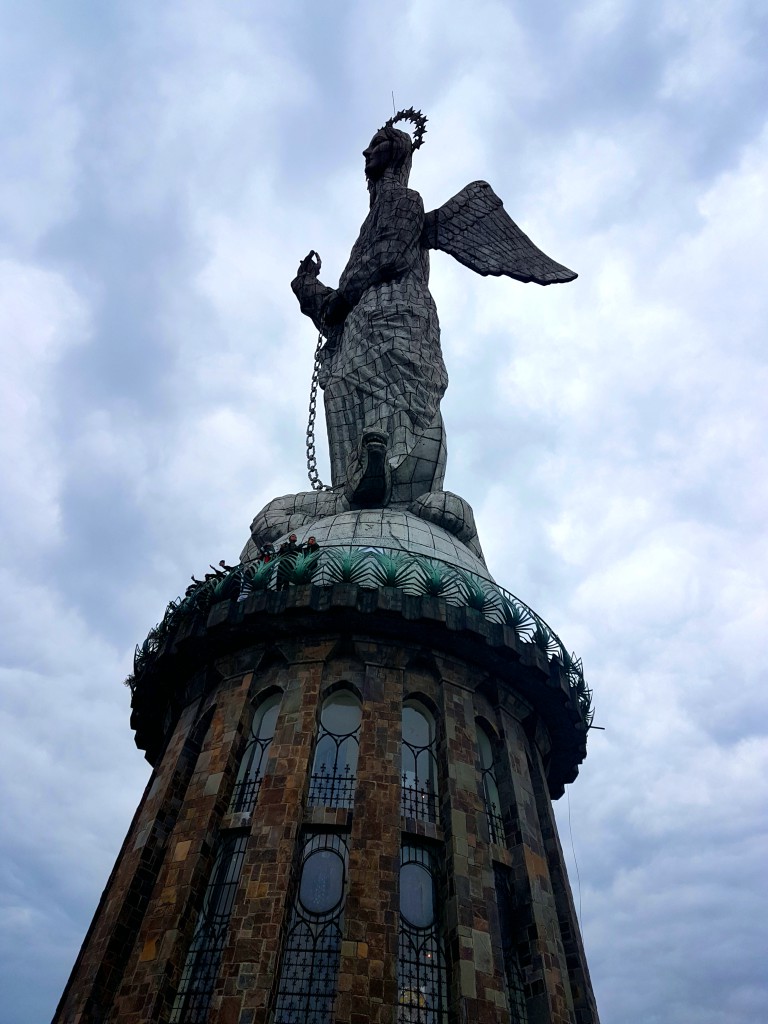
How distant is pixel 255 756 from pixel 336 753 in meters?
2.08

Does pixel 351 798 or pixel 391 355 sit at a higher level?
pixel 391 355

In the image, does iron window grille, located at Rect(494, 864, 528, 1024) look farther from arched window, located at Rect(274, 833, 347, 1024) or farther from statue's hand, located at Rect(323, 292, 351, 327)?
statue's hand, located at Rect(323, 292, 351, 327)

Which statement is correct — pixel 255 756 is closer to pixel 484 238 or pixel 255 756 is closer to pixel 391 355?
pixel 391 355

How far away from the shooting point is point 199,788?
19922 mm

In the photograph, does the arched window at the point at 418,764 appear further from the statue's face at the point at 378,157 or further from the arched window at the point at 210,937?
the statue's face at the point at 378,157

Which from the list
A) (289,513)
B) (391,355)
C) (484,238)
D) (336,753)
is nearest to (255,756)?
(336,753)

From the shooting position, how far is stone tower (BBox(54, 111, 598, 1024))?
16484 mm

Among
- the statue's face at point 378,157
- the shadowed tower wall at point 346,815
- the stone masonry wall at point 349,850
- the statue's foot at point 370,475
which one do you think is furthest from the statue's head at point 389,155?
the stone masonry wall at point 349,850

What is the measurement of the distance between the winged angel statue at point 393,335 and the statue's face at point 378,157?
47 millimetres

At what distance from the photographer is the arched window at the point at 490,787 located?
20391mm

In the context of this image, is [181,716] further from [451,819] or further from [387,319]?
[387,319]

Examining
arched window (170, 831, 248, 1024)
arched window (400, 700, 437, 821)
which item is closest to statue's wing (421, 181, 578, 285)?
arched window (400, 700, 437, 821)

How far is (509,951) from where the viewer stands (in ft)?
61.6

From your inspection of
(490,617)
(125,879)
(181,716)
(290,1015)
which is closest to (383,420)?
(490,617)
